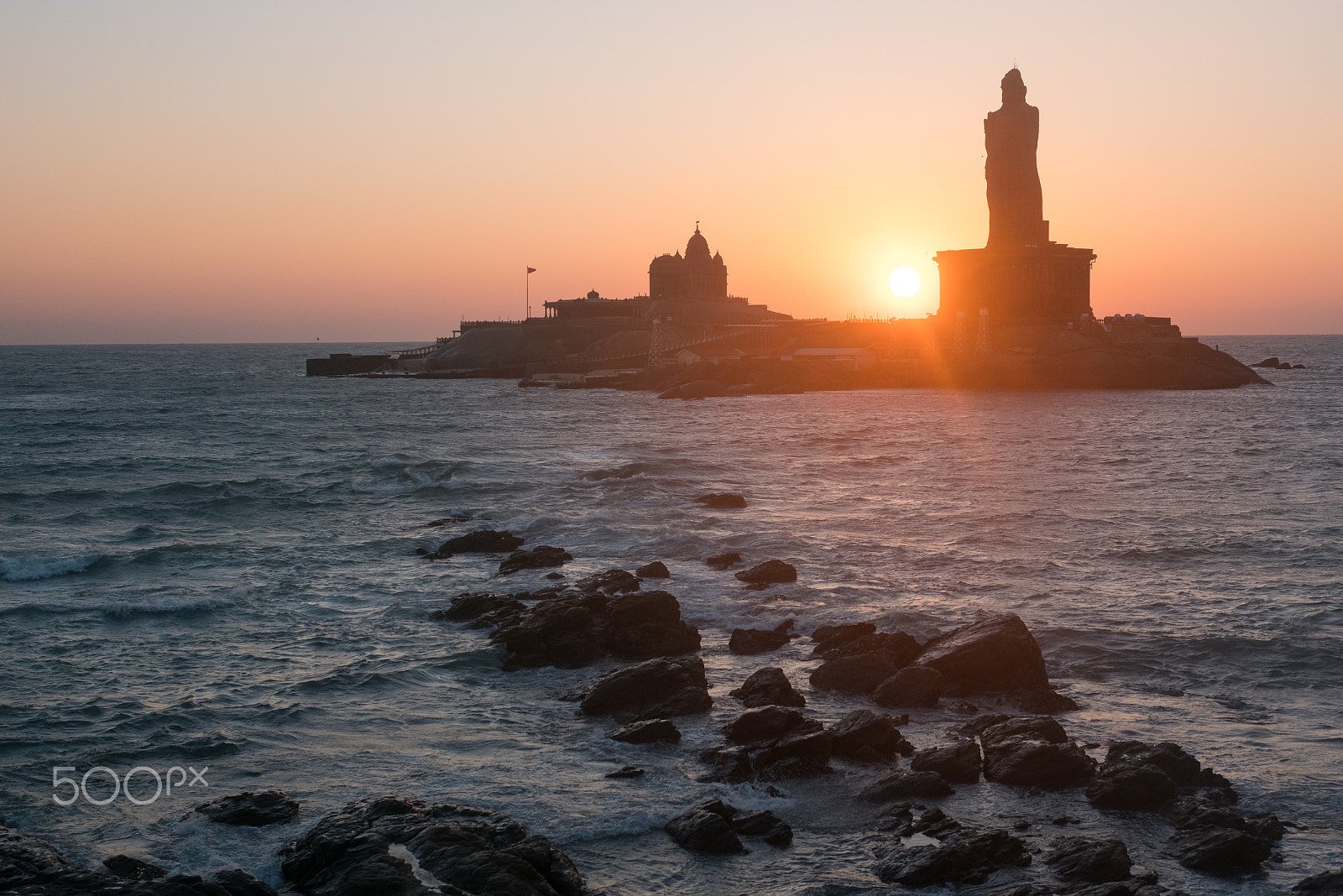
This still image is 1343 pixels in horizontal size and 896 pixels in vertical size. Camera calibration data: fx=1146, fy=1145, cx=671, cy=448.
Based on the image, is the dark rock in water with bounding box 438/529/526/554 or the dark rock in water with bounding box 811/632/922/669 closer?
the dark rock in water with bounding box 811/632/922/669

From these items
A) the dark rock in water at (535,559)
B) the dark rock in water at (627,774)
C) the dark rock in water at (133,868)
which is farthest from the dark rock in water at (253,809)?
the dark rock in water at (535,559)

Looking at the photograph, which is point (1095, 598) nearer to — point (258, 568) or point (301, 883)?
point (301, 883)

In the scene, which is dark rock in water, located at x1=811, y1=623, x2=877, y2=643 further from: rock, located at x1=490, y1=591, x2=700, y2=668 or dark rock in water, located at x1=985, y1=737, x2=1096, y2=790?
dark rock in water, located at x1=985, y1=737, x2=1096, y2=790

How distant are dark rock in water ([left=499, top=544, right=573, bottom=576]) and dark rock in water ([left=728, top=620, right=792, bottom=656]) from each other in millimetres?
6229

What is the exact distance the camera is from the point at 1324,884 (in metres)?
9.14

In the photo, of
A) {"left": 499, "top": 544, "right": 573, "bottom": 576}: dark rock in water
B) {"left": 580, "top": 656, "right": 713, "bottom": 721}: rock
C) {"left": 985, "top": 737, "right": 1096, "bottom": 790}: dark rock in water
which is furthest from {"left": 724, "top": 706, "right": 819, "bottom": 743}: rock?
{"left": 499, "top": 544, "right": 573, "bottom": 576}: dark rock in water

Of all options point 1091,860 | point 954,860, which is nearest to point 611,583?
point 954,860

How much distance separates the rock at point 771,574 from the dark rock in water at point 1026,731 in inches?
318

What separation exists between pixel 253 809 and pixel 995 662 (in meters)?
8.79

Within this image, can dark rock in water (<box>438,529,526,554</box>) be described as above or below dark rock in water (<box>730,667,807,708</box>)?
above

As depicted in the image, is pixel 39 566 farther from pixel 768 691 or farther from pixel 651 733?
pixel 768 691

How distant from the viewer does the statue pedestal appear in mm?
86250

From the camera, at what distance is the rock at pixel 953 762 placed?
37.7ft

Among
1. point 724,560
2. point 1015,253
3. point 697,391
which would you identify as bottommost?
point 724,560
